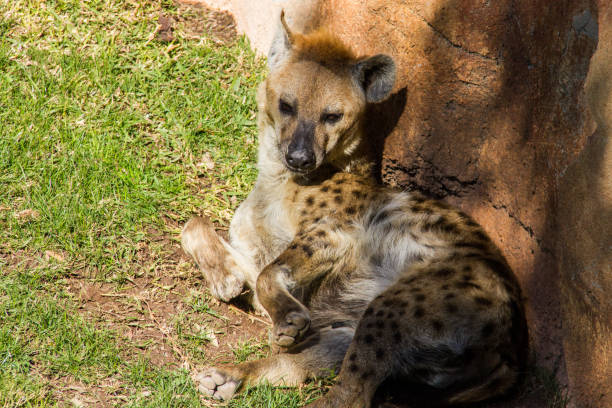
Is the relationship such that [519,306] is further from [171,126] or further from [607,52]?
[171,126]

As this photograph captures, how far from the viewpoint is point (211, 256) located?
3852mm

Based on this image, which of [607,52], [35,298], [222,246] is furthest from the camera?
[222,246]

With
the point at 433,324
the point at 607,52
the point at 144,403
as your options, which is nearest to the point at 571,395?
the point at 433,324

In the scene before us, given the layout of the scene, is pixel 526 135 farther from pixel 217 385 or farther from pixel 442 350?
pixel 217 385

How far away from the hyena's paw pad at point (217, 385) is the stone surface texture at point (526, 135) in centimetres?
148

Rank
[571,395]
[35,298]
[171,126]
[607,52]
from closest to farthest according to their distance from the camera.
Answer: [607,52], [571,395], [35,298], [171,126]

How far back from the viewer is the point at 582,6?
2869 millimetres

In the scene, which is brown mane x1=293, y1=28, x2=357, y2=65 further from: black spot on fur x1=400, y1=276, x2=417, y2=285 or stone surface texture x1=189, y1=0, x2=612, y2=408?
black spot on fur x1=400, y1=276, x2=417, y2=285

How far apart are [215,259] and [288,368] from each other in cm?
81

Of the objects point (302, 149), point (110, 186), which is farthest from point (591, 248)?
point (110, 186)

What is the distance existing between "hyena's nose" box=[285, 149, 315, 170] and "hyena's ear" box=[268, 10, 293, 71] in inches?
26.7

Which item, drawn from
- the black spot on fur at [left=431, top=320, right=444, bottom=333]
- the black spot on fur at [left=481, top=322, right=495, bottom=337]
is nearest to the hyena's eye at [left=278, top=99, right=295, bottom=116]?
the black spot on fur at [left=431, top=320, right=444, bottom=333]

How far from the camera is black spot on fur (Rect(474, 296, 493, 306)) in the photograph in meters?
3.06

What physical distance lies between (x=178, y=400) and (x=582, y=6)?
2.52 m
